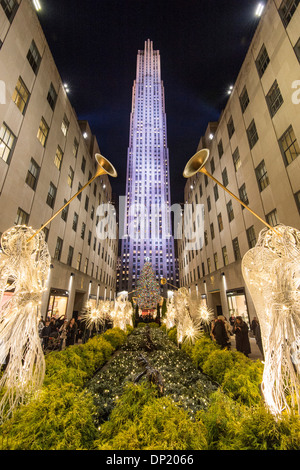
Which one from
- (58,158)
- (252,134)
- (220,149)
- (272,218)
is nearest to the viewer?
(272,218)

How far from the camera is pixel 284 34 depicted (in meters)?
12.6

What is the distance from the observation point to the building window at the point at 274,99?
13572 mm

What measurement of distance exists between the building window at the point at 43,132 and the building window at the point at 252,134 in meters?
18.4

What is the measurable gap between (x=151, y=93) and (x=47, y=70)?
14176 centimetres

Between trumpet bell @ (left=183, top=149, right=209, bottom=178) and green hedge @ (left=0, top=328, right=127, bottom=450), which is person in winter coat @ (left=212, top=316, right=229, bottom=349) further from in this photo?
→ trumpet bell @ (left=183, top=149, right=209, bottom=178)

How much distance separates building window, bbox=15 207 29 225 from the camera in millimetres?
13219

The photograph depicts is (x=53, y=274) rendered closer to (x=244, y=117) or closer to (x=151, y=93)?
(x=244, y=117)

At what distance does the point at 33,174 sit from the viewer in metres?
15.1

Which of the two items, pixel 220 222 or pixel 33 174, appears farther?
pixel 220 222

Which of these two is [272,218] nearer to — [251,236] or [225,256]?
[251,236]

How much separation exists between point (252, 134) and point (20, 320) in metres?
21.1

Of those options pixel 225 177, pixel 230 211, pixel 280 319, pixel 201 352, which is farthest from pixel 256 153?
pixel 280 319
